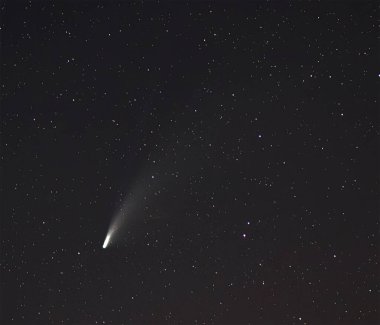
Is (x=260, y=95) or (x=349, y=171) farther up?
(x=260, y=95)

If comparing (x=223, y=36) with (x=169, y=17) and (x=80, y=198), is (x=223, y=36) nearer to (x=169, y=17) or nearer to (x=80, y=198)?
(x=169, y=17)

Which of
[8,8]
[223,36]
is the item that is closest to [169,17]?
[223,36]

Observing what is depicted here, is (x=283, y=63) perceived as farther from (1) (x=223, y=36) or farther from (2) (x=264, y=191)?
(2) (x=264, y=191)

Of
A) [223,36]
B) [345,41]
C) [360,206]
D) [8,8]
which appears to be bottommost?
[360,206]

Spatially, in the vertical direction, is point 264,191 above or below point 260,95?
below

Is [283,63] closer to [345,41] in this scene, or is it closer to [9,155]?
[345,41]

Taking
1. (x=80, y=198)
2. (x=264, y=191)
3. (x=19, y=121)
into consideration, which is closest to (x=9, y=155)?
(x=19, y=121)

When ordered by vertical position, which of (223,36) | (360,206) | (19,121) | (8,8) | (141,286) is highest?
(8,8)
